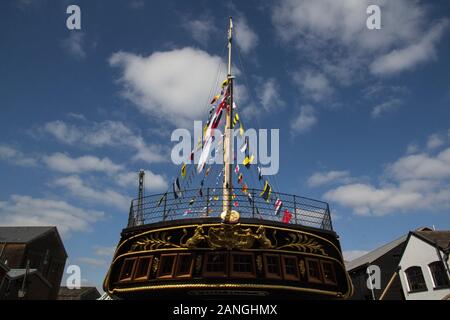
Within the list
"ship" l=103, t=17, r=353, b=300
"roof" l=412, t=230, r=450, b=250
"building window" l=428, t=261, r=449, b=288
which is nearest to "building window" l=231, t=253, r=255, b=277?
"ship" l=103, t=17, r=353, b=300

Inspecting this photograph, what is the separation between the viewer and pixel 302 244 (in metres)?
8.55

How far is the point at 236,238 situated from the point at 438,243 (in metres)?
16.9

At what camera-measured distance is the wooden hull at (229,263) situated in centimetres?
791

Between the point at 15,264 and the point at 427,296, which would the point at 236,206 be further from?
the point at 15,264

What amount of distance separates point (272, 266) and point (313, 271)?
3.99 feet

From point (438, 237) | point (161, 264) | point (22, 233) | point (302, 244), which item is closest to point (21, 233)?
point (22, 233)

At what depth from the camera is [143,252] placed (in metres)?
8.69

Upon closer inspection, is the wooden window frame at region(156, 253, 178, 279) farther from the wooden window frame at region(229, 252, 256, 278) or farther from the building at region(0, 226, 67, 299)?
the building at region(0, 226, 67, 299)

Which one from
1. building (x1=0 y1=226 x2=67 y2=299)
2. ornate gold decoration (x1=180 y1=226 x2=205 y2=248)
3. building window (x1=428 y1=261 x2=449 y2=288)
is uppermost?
building (x1=0 y1=226 x2=67 y2=299)

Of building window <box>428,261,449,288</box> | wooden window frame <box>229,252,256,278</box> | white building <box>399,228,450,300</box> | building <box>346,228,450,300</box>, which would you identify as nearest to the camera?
wooden window frame <box>229,252,256,278</box>

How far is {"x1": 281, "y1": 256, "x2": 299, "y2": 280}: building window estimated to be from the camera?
807cm

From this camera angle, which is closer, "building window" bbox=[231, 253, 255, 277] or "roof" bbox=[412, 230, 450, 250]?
"building window" bbox=[231, 253, 255, 277]
